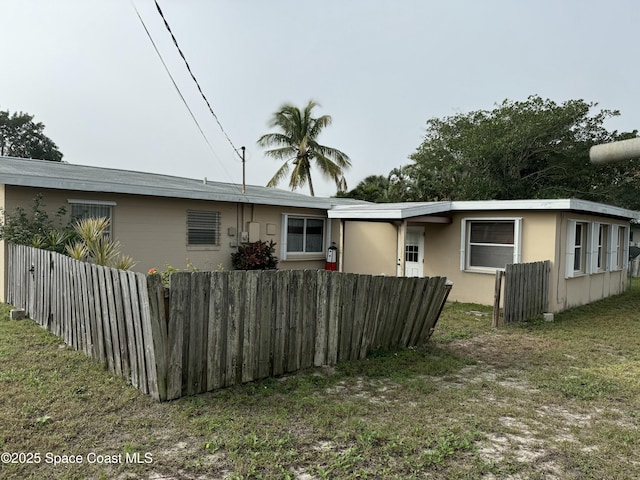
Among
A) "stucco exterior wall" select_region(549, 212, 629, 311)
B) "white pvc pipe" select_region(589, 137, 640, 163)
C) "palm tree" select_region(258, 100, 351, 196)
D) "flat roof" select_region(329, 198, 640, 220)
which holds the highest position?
"palm tree" select_region(258, 100, 351, 196)

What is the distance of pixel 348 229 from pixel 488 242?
165 inches

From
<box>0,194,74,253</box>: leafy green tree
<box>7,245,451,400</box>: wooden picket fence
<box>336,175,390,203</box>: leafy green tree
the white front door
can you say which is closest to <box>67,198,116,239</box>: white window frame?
<box>0,194,74,253</box>: leafy green tree

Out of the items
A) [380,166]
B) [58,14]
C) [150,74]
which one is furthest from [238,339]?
[380,166]

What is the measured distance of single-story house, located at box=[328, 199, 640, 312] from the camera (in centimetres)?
979

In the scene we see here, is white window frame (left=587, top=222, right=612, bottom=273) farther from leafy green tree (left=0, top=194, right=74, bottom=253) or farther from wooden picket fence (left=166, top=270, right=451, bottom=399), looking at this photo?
leafy green tree (left=0, top=194, right=74, bottom=253)

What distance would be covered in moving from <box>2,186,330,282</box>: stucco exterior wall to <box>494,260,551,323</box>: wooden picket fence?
225 inches

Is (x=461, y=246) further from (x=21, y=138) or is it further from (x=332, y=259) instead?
(x=21, y=138)

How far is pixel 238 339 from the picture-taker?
454 centimetres

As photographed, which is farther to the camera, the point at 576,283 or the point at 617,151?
the point at 576,283

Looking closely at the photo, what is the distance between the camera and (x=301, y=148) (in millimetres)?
26922

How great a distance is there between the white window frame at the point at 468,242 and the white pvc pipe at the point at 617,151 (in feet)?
32.0

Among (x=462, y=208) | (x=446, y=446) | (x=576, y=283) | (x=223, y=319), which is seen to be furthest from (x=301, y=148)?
(x=446, y=446)

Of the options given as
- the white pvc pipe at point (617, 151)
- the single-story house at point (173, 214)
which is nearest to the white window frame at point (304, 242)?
the single-story house at point (173, 214)

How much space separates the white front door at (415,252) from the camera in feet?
39.6
